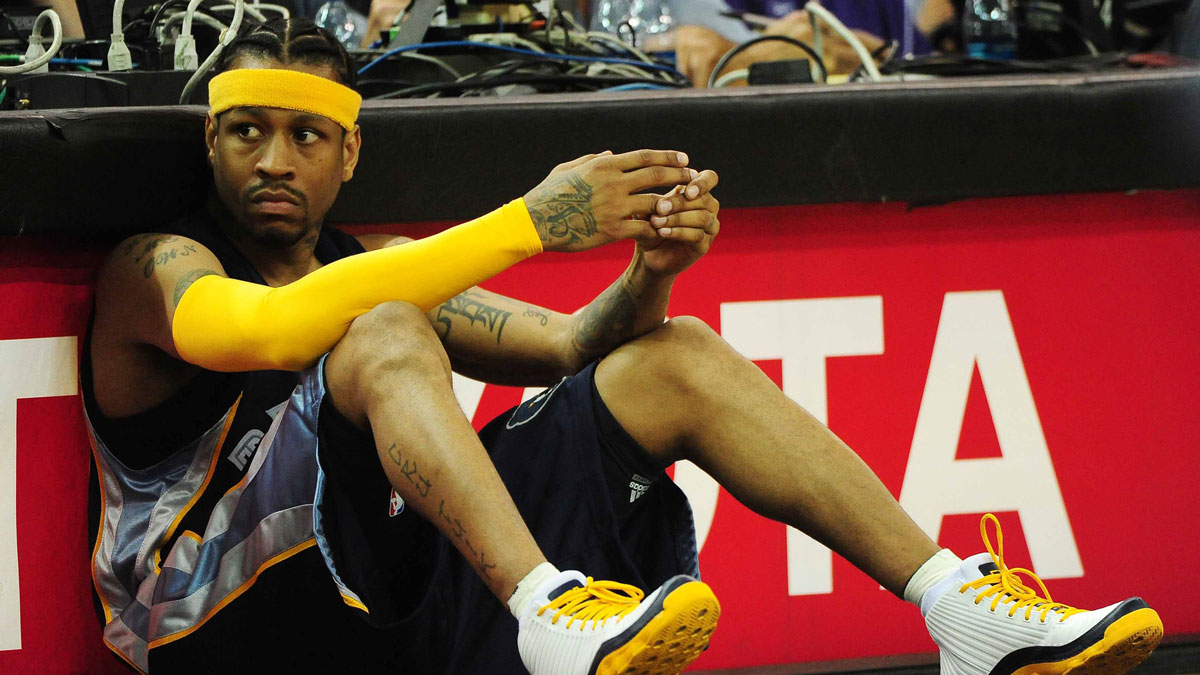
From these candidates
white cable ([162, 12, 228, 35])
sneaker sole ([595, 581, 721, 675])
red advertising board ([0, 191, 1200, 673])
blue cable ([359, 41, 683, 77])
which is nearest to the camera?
sneaker sole ([595, 581, 721, 675])

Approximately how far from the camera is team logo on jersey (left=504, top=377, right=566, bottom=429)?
1.39 meters

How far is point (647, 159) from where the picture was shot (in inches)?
53.9

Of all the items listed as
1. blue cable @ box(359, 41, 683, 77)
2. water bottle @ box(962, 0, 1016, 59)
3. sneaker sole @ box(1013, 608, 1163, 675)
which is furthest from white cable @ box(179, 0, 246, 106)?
water bottle @ box(962, 0, 1016, 59)

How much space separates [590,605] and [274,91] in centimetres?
73

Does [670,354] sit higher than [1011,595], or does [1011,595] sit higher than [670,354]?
[670,354]

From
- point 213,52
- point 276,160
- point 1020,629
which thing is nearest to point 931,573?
point 1020,629

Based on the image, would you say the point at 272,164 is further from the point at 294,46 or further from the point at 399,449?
the point at 399,449

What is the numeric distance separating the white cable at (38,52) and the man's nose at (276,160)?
1.18 feet

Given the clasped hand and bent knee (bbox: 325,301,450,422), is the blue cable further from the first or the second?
bent knee (bbox: 325,301,450,422)

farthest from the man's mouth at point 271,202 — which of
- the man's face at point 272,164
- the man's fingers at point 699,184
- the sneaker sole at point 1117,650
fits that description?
the sneaker sole at point 1117,650

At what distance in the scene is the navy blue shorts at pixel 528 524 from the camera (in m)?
1.27

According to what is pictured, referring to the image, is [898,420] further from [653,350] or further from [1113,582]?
[653,350]

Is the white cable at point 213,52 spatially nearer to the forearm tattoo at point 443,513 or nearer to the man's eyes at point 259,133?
the man's eyes at point 259,133

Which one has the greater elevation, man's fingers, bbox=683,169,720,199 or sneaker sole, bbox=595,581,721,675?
man's fingers, bbox=683,169,720,199
